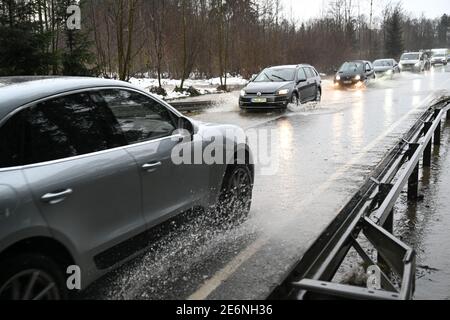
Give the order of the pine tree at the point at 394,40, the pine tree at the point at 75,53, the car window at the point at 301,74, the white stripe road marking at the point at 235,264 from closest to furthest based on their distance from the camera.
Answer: the white stripe road marking at the point at 235,264, the pine tree at the point at 75,53, the car window at the point at 301,74, the pine tree at the point at 394,40

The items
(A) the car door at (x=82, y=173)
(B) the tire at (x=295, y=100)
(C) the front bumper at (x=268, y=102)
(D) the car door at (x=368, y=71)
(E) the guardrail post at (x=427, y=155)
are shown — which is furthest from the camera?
(D) the car door at (x=368, y=71)

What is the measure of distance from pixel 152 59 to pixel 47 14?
1841 cm

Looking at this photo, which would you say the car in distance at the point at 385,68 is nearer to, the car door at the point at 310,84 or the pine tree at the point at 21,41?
the car door at the point at 310,84

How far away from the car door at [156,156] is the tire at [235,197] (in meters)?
0.48

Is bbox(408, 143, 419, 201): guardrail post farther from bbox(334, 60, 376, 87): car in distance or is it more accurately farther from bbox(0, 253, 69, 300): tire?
bbox(334, 60, 376, 87): car in distance

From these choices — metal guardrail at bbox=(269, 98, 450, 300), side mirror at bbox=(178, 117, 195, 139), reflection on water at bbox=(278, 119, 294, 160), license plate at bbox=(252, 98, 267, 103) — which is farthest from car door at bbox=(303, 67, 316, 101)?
side mirror at bbox=(178, 117, 195, 139)

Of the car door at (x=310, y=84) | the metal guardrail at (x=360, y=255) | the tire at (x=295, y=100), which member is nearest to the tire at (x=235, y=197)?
the metal guardrail at (x=360, y=255)

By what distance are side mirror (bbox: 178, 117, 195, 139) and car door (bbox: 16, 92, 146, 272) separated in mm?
838

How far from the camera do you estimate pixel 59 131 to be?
3322 millimetres

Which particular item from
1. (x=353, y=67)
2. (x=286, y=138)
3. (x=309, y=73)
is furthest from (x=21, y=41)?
(x=353, y=67)

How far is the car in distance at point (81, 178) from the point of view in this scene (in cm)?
282

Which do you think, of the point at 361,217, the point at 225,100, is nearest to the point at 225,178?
the point at 361,217

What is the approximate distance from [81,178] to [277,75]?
15.3m
